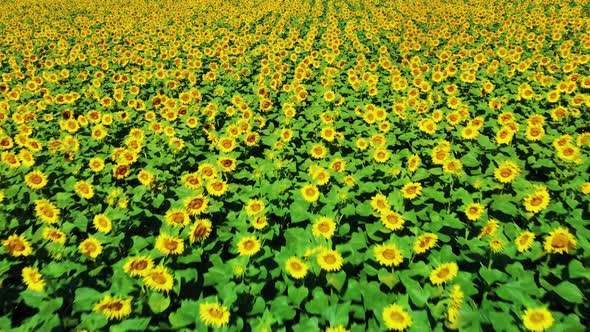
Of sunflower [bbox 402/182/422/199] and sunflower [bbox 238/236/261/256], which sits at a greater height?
sunflower [bbox 402/182/422/199]

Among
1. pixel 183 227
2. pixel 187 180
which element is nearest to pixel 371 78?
pixel 187 180

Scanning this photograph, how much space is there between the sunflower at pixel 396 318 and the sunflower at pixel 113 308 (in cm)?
199

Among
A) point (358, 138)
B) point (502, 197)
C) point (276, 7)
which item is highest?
point (502, 197)

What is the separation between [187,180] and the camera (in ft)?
14.1

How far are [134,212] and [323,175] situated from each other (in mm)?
2274

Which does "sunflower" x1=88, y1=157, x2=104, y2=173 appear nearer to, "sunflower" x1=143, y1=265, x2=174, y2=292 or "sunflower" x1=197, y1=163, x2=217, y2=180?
"sunflower" x1=197, y1=163, x2=217, y2=180

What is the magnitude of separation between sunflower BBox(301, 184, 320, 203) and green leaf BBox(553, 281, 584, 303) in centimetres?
234

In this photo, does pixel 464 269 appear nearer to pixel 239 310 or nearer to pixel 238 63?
pixel 239 310

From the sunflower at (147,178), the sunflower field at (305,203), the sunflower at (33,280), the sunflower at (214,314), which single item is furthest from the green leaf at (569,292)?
the sunflower at (147,178)

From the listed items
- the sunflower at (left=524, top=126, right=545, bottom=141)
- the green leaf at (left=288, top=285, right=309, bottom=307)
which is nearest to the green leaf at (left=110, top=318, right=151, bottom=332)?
the green leaf at (left=288, top=285, right=309, bottom=307)

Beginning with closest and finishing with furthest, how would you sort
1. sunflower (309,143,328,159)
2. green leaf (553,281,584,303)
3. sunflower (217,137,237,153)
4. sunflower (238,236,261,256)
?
green leaf (553,281,584,303), sunflower (238,236,261,256), sunflower (309,143,328,159), sunflower (217,137,237,153)

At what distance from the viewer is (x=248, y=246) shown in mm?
3344

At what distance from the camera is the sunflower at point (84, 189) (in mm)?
4320

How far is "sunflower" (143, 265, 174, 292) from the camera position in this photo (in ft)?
9.36
